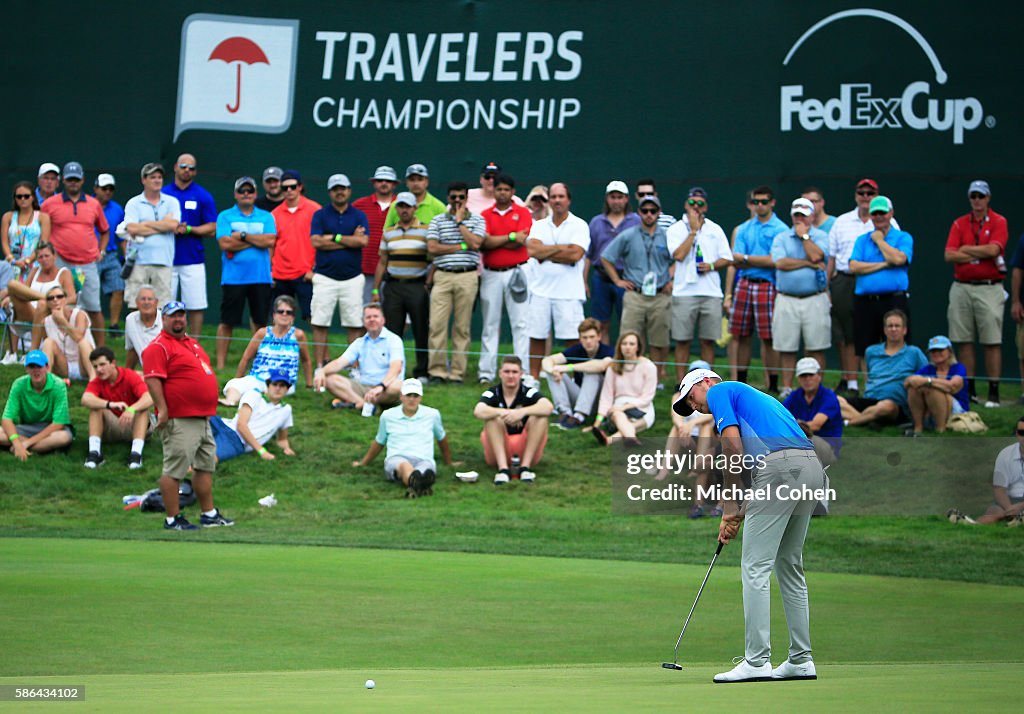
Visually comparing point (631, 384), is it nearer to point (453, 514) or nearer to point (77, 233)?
point (453, 514)

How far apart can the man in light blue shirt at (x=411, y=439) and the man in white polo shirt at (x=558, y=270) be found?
92.1 inches

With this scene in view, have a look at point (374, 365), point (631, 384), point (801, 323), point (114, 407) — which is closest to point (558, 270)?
point (631, 384)

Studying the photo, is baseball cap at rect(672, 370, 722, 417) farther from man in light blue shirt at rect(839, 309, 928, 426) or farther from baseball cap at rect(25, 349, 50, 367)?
baseball cap at rect(25, 349, 50, 367)

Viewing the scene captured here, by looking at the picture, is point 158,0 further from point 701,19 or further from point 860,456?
point 860,456

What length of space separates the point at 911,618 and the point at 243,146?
12291 millimetres

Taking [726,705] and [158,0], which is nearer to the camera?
[726,705]

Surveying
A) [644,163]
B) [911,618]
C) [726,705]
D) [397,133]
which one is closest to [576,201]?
[644,163]

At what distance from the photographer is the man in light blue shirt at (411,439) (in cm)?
1452

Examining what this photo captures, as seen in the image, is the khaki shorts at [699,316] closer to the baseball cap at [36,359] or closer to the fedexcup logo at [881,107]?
the fedexcup logo at [881,107]

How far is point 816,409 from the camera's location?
14.2m

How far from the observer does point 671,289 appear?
1638cm

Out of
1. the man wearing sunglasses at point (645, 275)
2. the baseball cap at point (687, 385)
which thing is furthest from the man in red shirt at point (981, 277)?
the baseball cap at point (687, 385)

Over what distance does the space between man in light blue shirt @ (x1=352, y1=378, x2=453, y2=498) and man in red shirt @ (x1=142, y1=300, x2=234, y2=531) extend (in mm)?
2166

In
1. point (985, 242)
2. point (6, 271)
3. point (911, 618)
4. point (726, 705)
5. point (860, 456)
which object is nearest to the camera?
point (726, 705)
